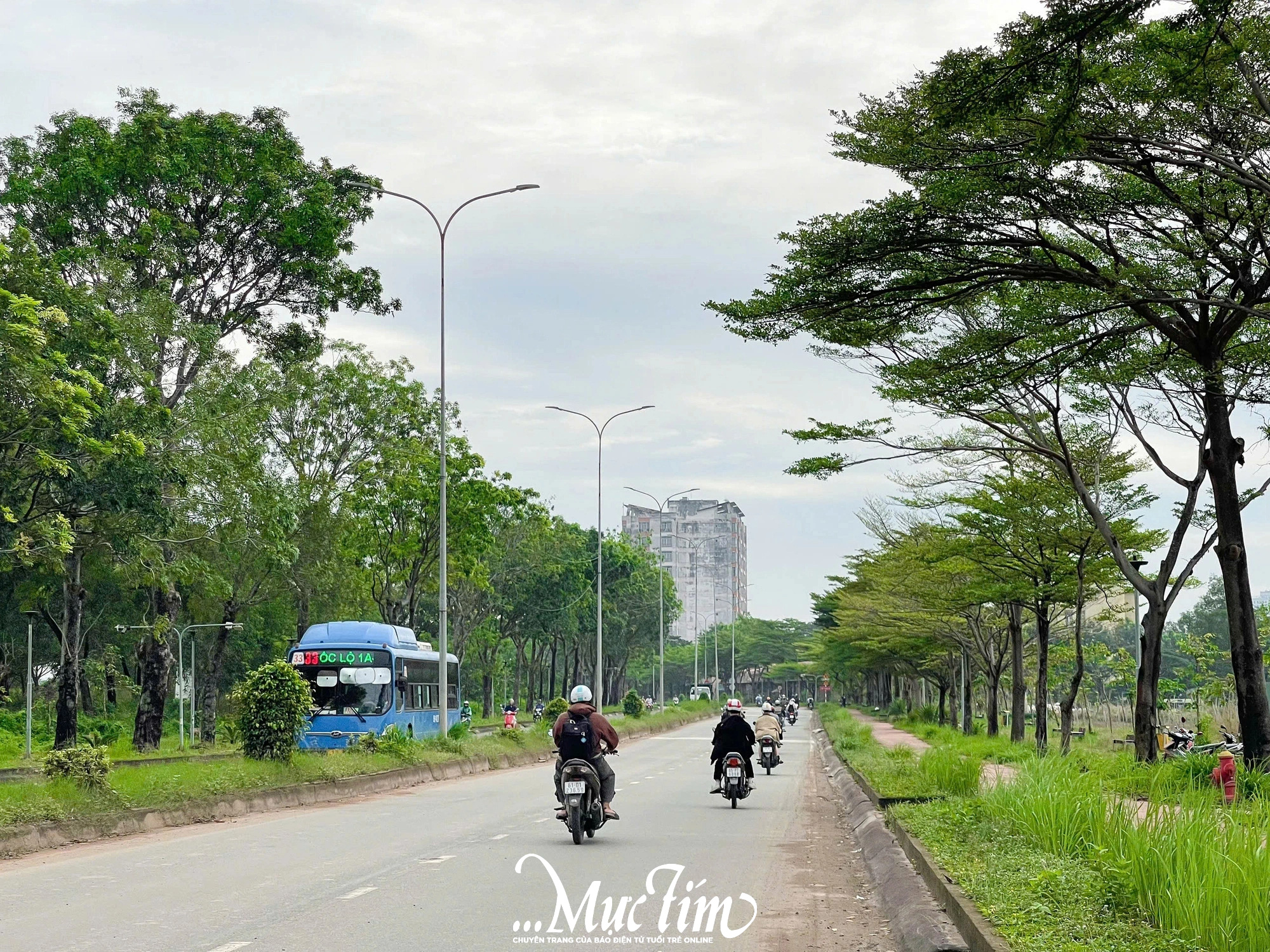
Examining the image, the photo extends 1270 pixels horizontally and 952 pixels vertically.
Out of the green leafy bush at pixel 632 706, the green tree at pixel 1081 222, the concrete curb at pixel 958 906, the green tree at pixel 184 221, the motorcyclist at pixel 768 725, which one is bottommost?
the green leafy bush at pixel 632 706

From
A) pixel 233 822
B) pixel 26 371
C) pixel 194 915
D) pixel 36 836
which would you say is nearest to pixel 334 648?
pixel 26 371

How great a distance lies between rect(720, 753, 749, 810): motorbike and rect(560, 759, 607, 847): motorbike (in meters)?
5.89

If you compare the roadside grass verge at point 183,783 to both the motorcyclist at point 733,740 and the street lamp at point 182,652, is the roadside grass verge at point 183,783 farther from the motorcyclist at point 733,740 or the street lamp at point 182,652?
the street lamp at point 182,652

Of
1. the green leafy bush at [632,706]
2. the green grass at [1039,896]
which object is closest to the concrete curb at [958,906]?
the green grass at [1039,896]

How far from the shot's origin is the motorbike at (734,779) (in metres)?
20.3

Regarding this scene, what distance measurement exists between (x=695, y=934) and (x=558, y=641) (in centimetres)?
8787

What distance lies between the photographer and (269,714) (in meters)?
A: 21.9

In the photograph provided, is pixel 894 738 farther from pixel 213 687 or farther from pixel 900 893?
pixel 900 893

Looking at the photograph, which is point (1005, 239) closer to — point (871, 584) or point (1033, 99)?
point (1033, 99)

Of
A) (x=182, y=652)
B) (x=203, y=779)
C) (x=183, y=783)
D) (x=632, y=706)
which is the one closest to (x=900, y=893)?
(x=183, y=783)

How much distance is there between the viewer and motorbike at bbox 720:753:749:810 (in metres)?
20.3

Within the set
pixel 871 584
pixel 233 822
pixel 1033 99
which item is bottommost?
pixel 233 822

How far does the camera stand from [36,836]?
46.4 feet

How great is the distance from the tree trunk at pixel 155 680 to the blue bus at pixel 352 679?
3.41 metres
